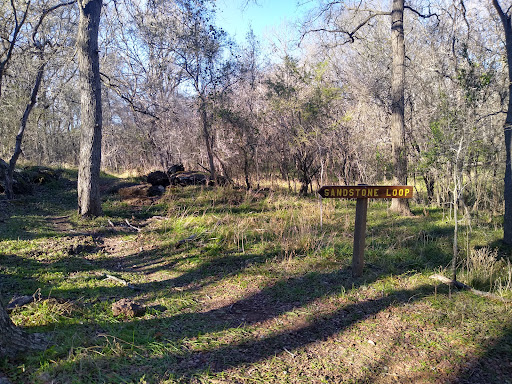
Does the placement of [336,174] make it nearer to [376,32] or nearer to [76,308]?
Answer: [376,32]

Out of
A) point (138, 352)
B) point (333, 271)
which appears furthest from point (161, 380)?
point (333, 271)

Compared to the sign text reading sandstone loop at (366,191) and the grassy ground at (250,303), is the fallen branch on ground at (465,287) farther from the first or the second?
the sign text reading sandstone loop at (366,191)

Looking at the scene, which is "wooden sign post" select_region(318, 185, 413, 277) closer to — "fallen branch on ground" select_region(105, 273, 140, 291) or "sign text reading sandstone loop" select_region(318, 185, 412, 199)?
"sign text reading sandstone loop" select_region(318, 185, 412, 199)

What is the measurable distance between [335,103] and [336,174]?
2.16m

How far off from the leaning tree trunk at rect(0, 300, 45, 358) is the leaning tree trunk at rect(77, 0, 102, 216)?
5.64m

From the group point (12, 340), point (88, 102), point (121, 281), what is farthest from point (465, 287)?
point (88, 102)

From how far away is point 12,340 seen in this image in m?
2.91

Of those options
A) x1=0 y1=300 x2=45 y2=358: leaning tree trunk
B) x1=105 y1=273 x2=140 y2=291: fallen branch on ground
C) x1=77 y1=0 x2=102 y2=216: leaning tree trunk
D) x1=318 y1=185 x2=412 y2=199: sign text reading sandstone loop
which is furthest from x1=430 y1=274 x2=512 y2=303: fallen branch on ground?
x1=77 y1=0 x2=102 y2=216: leaning tree trunk

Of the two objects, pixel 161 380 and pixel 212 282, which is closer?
pixel 161 380

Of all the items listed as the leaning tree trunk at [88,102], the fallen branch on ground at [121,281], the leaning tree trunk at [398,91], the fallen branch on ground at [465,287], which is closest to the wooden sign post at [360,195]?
the fallen branch on ground at [465,287]

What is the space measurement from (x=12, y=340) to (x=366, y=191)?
3882mm

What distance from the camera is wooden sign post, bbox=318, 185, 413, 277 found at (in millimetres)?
4586

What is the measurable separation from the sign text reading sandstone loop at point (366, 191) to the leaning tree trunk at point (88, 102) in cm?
583

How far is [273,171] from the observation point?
12867mm
